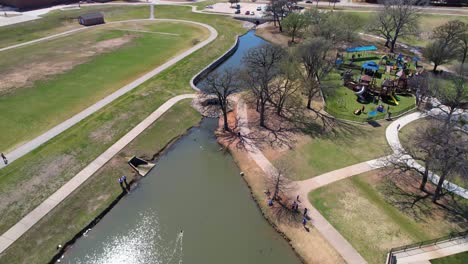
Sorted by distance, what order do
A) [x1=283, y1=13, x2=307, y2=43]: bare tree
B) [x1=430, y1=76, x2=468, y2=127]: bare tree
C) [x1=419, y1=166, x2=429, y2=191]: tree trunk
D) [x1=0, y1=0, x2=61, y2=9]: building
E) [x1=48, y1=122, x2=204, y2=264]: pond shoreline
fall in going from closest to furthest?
1. [x1=48, y1=122, x2=204, y2=264]: pond shoreline
2. [x1=419, y1=166, x2=429, y2=191]: tree trunk
3. [x1=430, y1=76, x2=468, y2=127]: bare tree
4. [x1=283, y1=13, x2=307, y2=43]: bare tree
5. [x1=0, y1=0, x2=61, y2=9]: building

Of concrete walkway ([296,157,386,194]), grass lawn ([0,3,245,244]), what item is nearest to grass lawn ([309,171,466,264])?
concrete walkway ([296,157,386,194])

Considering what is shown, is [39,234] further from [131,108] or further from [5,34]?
[5,34]

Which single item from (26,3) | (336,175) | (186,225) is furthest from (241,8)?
(186,225)

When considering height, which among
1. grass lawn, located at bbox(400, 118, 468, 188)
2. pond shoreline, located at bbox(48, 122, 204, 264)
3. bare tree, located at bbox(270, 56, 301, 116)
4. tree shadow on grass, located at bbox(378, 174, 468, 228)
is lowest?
pond shoreline, located at bbox(48, 122, 204, 264)

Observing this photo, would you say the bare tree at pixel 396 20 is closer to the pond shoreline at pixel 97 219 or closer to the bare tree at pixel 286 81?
the bare tree at pixel 286 81

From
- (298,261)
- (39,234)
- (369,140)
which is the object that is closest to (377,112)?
(369,140)

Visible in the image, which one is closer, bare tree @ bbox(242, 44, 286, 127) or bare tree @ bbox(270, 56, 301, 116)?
bare tree @ bbox(242, 44, 286, 127)

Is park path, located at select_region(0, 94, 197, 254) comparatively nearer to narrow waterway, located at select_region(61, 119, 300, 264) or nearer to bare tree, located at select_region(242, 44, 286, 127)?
narrow waterway, located at select_region(61, 119, 300, 264)
